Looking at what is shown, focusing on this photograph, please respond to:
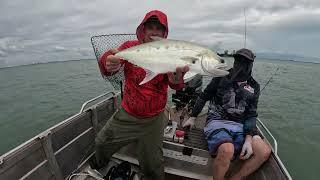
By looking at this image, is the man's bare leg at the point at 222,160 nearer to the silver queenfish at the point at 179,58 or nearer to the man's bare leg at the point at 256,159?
the man's bare leg at the point at 256,159

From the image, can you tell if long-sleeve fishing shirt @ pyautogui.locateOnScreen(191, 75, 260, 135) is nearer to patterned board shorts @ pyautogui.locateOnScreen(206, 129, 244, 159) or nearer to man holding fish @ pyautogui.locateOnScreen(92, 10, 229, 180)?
patterned board shorts @ pyautogui.locateOnScreen(206, 129, 244, 159)

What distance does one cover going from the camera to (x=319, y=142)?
1089 cm

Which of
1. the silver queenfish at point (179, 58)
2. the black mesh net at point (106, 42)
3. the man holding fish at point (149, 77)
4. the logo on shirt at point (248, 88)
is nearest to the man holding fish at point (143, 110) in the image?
the man holding fish at point (149, 77)

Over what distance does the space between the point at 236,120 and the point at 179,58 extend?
7.06 ft

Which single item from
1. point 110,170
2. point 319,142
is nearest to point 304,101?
point 319,142

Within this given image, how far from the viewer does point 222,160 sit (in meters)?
3.60

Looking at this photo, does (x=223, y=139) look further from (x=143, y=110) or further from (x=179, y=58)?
(x=179, y=58)

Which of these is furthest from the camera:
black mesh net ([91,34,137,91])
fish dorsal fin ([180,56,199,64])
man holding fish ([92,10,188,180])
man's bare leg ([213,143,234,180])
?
black mesh net ([91,34,137,91])

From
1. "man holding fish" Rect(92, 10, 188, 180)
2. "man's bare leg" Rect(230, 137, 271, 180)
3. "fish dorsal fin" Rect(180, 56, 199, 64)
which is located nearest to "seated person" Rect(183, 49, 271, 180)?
"man's bare leg" Rect(230, 137, 271, 180)

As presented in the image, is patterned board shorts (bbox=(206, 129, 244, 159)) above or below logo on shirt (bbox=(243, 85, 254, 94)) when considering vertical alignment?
below

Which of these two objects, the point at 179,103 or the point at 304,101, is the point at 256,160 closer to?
the point at 179,103

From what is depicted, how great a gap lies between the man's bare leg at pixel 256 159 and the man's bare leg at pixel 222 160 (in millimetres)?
328

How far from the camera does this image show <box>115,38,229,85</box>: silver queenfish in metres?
2.61

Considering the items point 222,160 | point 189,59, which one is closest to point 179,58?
point 189,59
